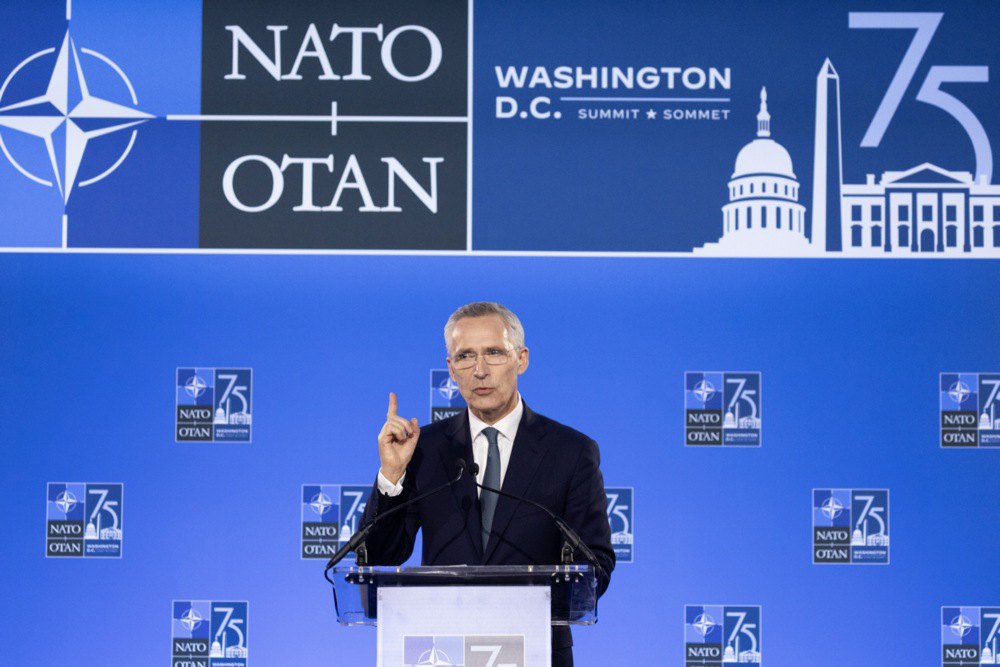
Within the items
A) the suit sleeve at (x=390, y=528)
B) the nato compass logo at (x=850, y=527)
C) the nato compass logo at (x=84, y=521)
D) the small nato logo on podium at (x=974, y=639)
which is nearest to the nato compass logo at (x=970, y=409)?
the nato compass logo at (x=850, y=527)

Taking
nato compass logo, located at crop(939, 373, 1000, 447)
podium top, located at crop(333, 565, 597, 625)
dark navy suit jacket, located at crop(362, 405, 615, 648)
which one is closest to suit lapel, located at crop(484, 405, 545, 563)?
dark navy suit jacket, located at crop(362, 405, 615, 648)

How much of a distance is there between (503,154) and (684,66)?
848mm

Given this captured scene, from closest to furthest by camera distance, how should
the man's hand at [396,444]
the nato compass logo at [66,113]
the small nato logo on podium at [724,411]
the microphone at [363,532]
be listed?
the microphone at [363,532] → the man's hand at [396,444] → the small nato logo on podium at [724,411] → the nato compass logo at [66,113]

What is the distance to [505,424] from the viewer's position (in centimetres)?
277

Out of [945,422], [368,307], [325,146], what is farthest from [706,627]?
[325,146]

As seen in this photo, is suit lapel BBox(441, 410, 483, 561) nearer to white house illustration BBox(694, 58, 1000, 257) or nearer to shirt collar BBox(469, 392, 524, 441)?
shirt collar BBox(469, 392, 524, 441)

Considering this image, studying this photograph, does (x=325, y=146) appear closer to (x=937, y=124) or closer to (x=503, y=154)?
(x=503, y=154)

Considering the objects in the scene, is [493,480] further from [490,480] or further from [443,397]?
[443,397]

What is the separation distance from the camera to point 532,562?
258 centimetres

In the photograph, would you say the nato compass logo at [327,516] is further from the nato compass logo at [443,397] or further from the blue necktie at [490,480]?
the blue necktie at [490,480]

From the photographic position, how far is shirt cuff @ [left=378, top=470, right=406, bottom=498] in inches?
99.0

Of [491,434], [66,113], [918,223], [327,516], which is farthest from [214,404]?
[918,223]

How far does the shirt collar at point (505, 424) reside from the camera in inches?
109

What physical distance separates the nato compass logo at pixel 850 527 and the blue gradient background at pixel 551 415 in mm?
48
